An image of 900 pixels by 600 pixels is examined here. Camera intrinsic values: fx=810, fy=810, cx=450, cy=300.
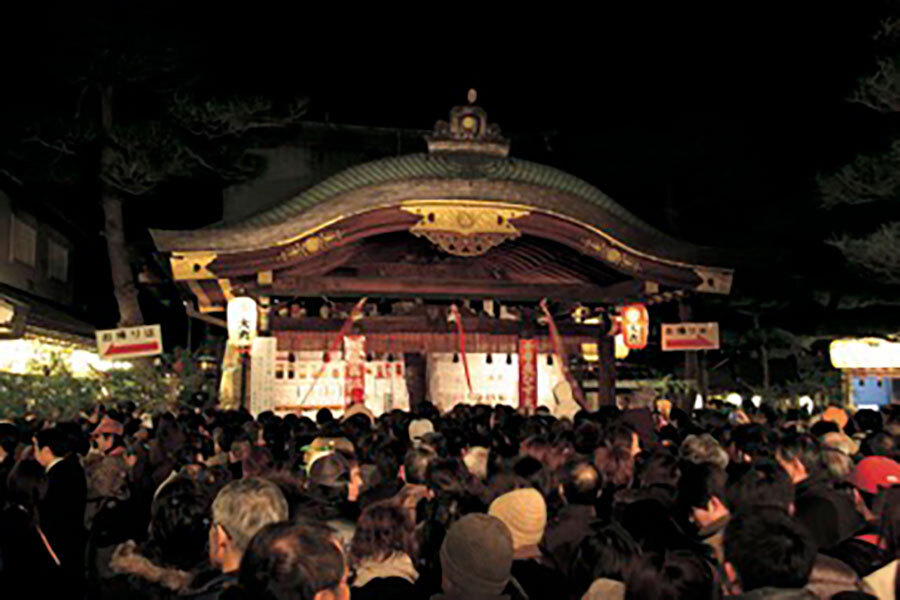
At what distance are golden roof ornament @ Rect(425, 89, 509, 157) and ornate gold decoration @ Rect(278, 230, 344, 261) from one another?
2423 millimetres

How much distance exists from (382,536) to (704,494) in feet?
7.05

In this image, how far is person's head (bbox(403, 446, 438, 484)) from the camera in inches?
244

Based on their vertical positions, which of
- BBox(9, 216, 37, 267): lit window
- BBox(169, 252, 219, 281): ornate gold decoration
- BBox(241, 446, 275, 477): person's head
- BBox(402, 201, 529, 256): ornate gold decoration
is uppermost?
BBox(9, 216, 37, 267): lit window

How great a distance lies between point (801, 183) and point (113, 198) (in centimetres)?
1729

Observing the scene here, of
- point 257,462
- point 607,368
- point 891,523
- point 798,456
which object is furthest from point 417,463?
point 607,368

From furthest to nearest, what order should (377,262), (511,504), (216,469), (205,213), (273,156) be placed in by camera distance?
(205,213)
(273,156)
(377,262)
(216,469)
(511,504)

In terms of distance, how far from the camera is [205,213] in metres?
23.0

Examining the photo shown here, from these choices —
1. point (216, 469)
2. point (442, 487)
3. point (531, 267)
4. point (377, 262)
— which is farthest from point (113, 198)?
point (442, 487)

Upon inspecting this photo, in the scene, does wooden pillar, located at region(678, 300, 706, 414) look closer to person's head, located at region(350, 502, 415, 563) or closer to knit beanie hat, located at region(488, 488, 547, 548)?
knit beanie hat, located at region(488, 488, 547, 548)

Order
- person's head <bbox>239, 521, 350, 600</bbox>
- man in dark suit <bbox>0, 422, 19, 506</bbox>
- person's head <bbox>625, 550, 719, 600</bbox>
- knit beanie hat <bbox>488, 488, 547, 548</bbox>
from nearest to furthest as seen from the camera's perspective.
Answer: person's head <bbox>239, 521, 350, 600</bbox> < person's head <bbox>625, 550, 719, 600</bbox> < knit beanie hat <bbox>488, 488, 547, 548</bbox> < man in dark suit <bbox>0, 422, 19, 506</bbox>

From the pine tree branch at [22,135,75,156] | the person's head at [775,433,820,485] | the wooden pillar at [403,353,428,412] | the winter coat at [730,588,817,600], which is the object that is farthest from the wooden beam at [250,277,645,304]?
the winter coat at [730,588,817,600]

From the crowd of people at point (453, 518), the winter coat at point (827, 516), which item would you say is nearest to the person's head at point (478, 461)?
the crowd of people at point (453, 518)

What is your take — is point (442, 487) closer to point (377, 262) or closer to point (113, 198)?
point (377, 262)

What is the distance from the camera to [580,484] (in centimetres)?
528
